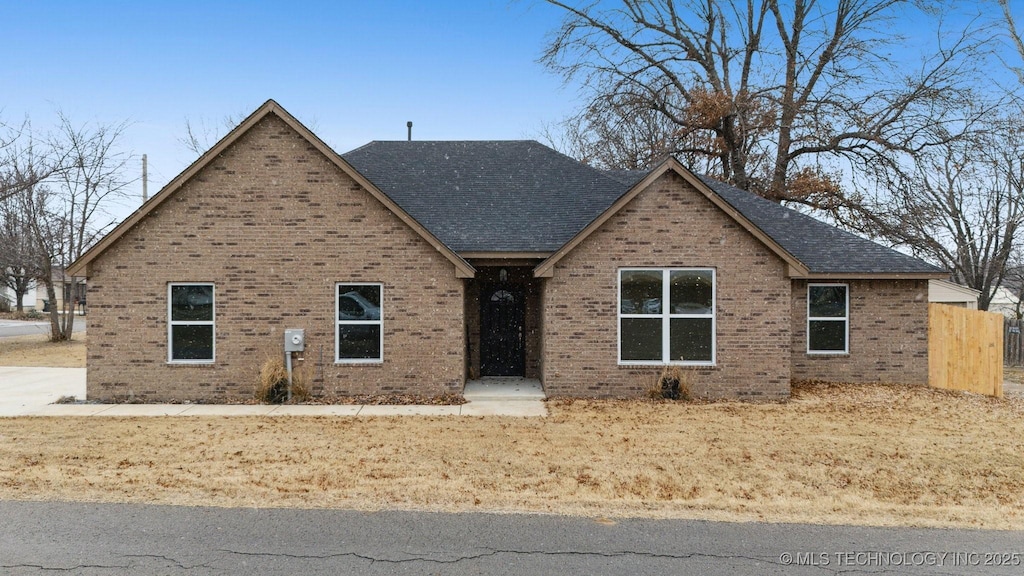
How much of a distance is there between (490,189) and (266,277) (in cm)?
575

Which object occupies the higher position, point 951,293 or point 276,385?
point 951,293

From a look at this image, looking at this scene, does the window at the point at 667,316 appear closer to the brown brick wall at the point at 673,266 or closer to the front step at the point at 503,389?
the brown brick wall at the point at 673,266

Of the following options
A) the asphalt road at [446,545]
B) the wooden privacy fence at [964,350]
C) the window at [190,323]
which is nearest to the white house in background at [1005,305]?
the wooden privacy fence at [964,350]

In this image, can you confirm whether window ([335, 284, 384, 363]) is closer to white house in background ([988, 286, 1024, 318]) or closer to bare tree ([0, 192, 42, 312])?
bare tree ([0, 192, 42, 312])

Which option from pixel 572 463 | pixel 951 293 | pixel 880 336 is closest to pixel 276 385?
pixel 572 463

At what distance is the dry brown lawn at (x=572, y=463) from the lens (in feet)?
19.2

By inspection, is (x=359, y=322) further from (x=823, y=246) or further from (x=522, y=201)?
(x=823, y=246)

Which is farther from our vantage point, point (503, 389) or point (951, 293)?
point (951, 293)

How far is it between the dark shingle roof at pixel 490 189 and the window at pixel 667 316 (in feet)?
6.24

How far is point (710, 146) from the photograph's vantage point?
26156mm

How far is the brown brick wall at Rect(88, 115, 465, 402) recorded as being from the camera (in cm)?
1155

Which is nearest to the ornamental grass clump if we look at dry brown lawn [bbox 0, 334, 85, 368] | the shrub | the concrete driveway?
the concrete driveway

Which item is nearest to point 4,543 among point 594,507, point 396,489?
point 396,489

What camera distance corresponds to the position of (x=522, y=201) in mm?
14422
